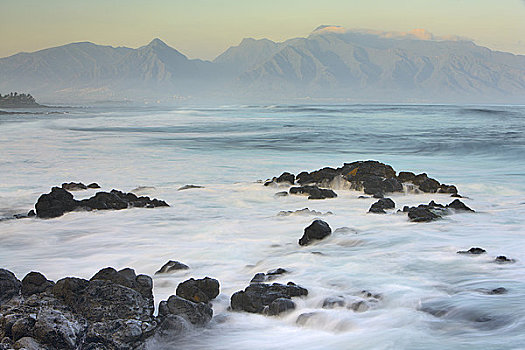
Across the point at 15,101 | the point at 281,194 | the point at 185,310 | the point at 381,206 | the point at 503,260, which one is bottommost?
the point at 281,194

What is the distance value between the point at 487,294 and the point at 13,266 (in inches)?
229

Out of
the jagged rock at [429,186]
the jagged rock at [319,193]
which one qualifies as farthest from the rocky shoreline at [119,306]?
the jagged rock at [429,186]

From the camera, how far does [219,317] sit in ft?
17.2

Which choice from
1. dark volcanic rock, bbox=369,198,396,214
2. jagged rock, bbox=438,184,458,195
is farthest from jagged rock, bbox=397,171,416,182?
dark volcanic rock, bbox=369,198,396,214

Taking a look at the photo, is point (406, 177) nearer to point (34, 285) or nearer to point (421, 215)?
point (421, 215)

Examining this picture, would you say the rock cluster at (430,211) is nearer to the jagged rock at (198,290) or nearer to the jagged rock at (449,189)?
the jagged rock at (449,189)

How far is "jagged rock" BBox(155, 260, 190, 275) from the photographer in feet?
22.7

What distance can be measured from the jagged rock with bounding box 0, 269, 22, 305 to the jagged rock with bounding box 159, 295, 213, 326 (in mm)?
1291

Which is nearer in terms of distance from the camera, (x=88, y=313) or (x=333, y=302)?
(x=88, y=313)

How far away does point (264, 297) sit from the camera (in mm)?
5461

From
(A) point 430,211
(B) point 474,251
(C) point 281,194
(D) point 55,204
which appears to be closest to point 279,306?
(B) point 474,251

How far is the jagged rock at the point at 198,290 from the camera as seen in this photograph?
5.41m

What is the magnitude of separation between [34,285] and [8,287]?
234 mm

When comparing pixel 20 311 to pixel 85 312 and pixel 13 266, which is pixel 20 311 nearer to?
pixel 85 312
